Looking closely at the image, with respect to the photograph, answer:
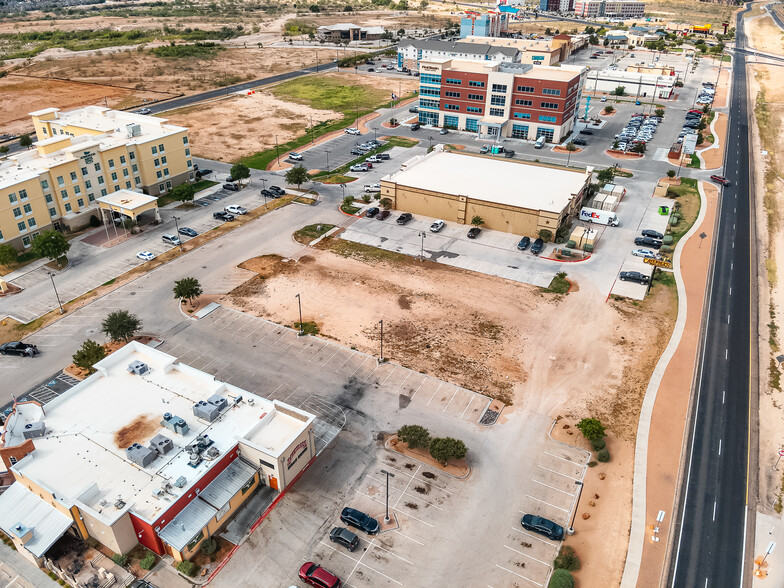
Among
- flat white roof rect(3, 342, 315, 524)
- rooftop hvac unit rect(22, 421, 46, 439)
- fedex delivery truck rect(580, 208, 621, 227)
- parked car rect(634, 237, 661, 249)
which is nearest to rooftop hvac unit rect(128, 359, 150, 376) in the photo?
flat white roof rect(3, 342, 315, 524)

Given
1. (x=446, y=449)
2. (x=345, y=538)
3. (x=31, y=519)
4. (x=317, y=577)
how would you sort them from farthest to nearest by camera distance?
(x=446, y=449), (x=345, y=538), (x=31, y=519), (x=317, y=577)

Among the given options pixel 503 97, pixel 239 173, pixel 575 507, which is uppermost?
pixel 503 97

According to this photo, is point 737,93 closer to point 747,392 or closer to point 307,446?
point 747,392

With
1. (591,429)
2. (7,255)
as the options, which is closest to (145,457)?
(591,429)

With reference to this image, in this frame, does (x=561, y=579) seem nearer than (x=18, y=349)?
Yes

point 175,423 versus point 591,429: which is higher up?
point 175,423

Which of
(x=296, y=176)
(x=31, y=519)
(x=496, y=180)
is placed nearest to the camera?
(x=31, y=519)

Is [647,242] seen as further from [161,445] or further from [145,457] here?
[145,457]
